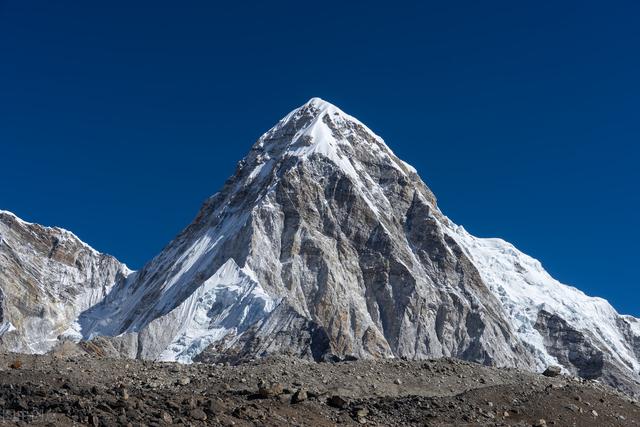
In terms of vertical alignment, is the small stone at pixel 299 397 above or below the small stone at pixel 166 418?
above

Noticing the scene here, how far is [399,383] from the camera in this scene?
41.7 meters

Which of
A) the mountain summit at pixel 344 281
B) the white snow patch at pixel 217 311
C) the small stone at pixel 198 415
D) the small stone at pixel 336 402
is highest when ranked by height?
the mountain summit at pixel 344 281

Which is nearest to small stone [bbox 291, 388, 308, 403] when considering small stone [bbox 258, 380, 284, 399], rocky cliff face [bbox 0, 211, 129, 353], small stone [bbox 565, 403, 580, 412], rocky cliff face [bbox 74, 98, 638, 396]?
small stone [bbox 258, 380, 284, 399]

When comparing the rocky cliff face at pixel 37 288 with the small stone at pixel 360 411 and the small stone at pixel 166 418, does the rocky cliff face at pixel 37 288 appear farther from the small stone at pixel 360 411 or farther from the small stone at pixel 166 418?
the small stone at pixel 166 418

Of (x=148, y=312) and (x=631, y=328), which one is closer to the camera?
(x=148, y=312)

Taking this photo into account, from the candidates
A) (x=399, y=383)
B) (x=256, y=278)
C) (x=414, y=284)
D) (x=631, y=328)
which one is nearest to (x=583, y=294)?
(x=631, y=328)

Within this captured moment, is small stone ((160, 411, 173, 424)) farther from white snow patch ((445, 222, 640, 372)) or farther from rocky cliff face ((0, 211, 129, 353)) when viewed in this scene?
white snow patch ((445, 222, 640, 372))

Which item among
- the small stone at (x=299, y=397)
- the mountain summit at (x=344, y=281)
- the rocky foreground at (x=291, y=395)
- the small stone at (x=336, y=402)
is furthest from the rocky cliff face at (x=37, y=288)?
the small stone at (x=299, y=397)

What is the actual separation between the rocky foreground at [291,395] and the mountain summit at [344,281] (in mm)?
48727

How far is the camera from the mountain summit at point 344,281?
346 feet

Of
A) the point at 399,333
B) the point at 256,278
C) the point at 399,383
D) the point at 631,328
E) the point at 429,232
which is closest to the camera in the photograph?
the point at 399,383

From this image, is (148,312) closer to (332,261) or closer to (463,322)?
(332,261)

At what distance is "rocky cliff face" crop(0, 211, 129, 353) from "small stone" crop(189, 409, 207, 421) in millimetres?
107525

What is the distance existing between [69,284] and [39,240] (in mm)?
13758
